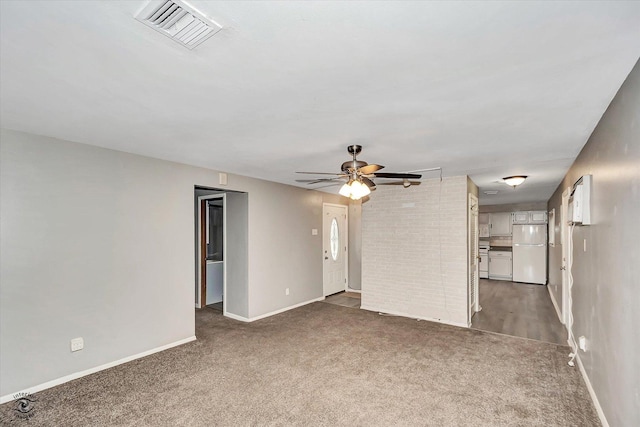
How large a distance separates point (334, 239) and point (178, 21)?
19.8 feet

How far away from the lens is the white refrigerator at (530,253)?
8.38 m

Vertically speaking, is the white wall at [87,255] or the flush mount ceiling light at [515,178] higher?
the flush mount ceiling light at [515,178]

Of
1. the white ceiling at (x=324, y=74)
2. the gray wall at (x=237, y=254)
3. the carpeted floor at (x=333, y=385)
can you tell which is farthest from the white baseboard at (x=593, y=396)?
the gray wall at (x=237, y=254)

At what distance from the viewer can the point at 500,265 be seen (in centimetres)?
905

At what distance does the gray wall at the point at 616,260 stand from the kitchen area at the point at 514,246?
635 centimetres

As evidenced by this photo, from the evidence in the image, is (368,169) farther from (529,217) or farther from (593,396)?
(529,217)

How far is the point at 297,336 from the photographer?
A: 171 inches

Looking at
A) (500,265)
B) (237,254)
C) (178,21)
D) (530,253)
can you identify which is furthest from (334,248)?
(178,21)

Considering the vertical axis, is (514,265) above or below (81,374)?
above

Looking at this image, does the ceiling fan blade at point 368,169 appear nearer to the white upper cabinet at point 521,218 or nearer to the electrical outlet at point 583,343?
the electrical outlet at point 583,343

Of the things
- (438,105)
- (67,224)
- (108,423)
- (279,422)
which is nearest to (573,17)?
(438,105)

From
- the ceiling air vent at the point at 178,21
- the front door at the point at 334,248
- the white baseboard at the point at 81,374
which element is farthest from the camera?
the front door at the point at 334,248

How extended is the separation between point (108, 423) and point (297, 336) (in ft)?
7.65

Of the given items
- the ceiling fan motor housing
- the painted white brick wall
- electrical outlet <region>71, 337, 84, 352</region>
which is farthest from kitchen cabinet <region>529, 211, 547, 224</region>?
electrical outlet <region>71, 337, 84, 352</region>
